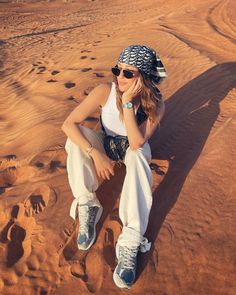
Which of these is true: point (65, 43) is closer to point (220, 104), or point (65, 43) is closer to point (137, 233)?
point (220, 104)

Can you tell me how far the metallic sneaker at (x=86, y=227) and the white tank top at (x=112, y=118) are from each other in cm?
83

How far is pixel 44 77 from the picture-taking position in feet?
26.2

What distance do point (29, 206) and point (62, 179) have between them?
1.78 ft

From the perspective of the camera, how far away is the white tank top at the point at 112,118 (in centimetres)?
361

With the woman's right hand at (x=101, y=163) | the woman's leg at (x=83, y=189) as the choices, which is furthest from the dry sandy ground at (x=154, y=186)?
the woman's right hand at (x=101, y=163)

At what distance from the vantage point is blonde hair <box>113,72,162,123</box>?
334 centimetres

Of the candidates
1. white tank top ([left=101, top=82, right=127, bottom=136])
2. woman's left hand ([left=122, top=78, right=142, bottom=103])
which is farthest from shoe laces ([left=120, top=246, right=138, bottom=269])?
woman's left hand ([left=122, top=78, right=142, bottom=103])

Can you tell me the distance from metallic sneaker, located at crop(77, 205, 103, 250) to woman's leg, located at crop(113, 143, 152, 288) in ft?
1.25

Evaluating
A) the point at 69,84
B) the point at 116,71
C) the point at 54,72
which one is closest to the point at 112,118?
the point at 116,71

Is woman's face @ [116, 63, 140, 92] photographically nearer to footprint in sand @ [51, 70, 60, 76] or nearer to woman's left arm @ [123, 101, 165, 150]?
woman's left arm @ [123, 101, 165, 150]

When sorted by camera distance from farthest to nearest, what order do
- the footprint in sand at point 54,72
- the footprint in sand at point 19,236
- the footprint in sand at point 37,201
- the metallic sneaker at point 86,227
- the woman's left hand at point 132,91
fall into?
the footprint in sand at point 54,72, the footprint in sand at point 37,201, the footprint in sand at point 19,236, the metallic sneaker at point 86,227, the woman's left hand at point 132,91

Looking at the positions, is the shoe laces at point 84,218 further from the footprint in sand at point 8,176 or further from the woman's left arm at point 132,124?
the footprint in sand at point 8,176

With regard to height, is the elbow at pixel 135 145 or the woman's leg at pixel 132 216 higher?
the elbow at pixel 135 145

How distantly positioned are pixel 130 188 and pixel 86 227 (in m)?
0.65
